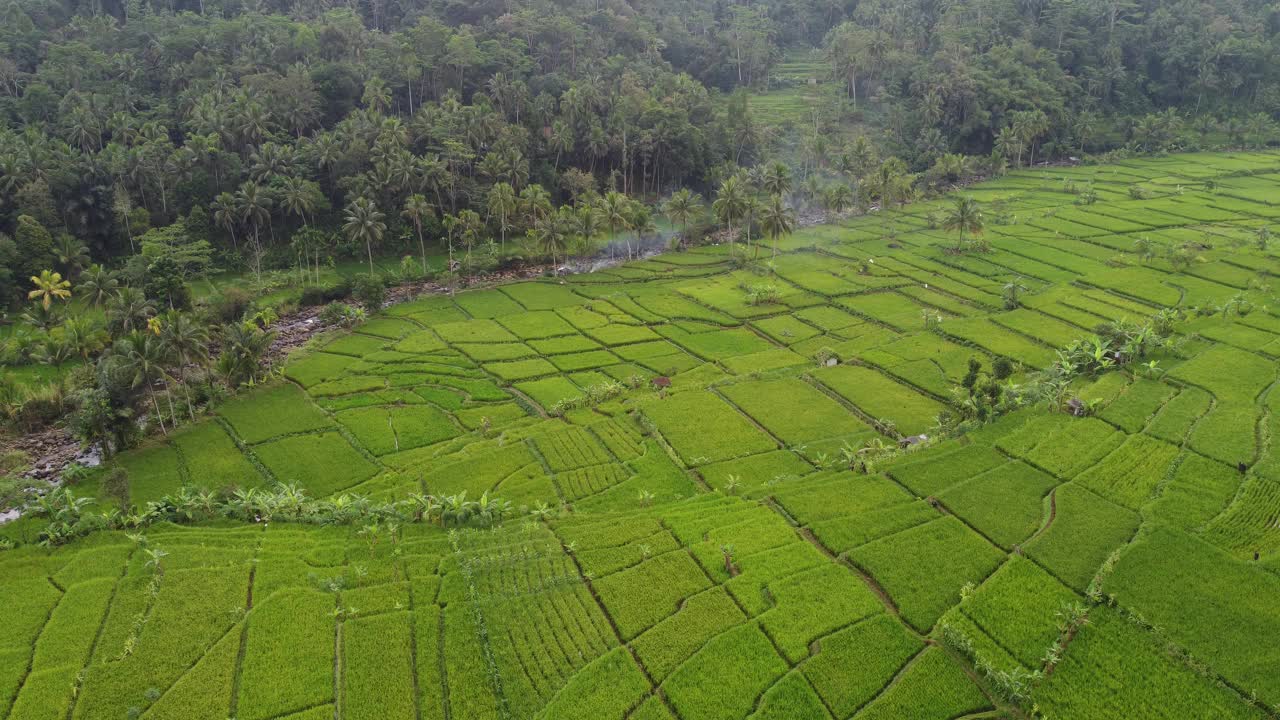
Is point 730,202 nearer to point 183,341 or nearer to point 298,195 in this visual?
point 298,195

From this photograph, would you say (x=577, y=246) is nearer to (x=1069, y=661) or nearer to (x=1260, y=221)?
(x=1069, y=661)

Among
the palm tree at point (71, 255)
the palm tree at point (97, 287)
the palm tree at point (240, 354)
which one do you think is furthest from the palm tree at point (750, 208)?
the palm tree at point (71, 255)

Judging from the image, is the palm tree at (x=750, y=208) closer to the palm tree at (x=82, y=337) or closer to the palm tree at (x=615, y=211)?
the palm tree at (x=615, y=211)

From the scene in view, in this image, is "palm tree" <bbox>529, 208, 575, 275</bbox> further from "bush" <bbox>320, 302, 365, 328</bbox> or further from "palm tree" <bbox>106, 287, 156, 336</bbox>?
"palm tree" <bbox>106, 287, 156, 336</bbox>

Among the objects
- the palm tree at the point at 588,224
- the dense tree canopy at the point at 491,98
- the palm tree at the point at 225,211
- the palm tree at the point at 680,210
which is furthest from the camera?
the palm tree at the point at 680,210

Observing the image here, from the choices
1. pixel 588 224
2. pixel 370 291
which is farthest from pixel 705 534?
pixel 588 224

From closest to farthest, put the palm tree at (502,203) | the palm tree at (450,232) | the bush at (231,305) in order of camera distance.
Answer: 1. the bush at (231,305)
2. the palm tree at (450,232)
3. the palm tree at (502,203)

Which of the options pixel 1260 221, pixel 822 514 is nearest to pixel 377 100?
pixel 822 514

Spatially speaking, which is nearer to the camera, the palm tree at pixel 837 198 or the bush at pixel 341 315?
the bush at pixel 341 315

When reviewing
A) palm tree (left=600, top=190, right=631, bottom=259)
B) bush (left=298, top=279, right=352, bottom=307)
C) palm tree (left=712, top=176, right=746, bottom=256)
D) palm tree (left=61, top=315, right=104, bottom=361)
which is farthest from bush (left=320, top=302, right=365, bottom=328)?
palm tree (left=712, top=176, right=746, bottom=256)
